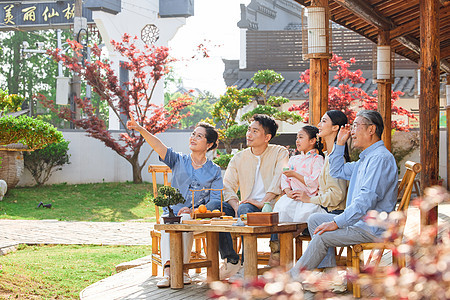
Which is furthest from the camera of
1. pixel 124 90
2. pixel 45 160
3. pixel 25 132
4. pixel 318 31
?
pixel 45 160

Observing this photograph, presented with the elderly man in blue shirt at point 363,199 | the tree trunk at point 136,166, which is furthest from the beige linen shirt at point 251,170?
the tree trunk at point 136,166

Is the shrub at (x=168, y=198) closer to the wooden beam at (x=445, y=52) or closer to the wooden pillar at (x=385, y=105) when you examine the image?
the wooden pillar at (x=385, y=105)

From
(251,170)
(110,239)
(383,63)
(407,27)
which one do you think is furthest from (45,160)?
(251,170)

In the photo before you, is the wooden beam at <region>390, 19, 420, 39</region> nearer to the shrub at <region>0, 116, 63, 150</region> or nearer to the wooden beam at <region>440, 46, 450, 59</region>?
the wooden beam at <region>440, 46, 450, 59</region>

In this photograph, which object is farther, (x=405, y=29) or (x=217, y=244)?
(x=405, y=29)

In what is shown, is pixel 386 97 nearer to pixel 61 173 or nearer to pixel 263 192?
pixel 263 192

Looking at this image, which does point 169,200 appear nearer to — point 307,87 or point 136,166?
point 136,166

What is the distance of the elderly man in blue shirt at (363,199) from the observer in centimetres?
366

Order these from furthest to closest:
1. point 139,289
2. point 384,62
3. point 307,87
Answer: point 307,87 → point 384,62 → point 139,289

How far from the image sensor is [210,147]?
484 cm

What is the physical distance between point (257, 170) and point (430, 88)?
2250mm

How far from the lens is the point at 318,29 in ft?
20.9

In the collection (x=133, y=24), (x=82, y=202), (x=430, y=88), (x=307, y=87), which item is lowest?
(x=82, y=202)

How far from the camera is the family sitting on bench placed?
3.70 metres
